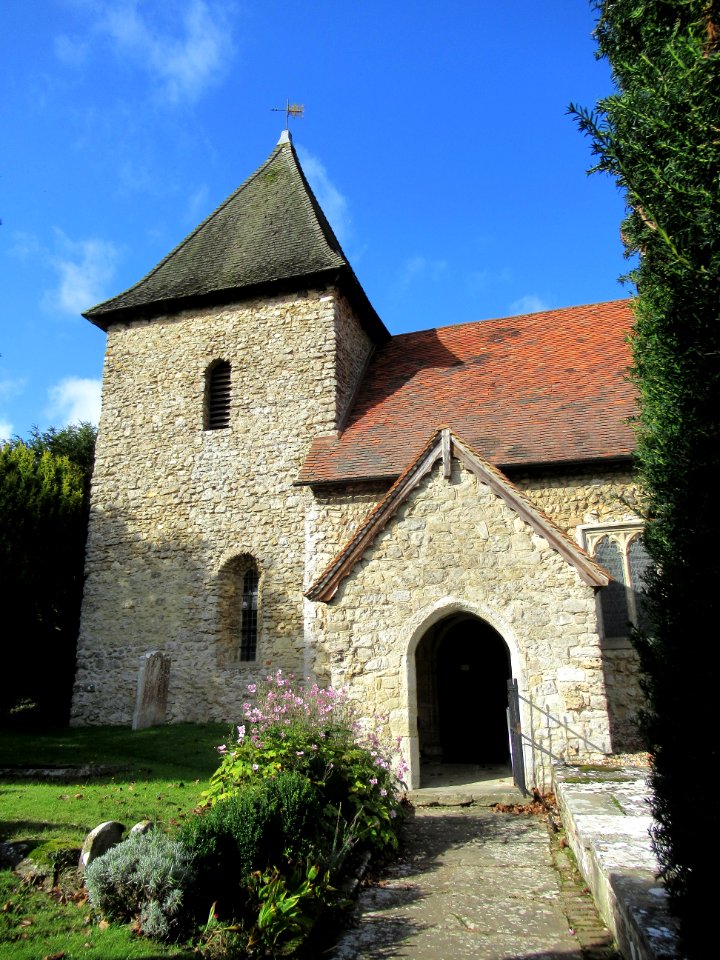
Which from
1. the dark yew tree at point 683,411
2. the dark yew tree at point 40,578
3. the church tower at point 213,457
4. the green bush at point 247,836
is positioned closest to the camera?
the dark yew tree at point 683,411

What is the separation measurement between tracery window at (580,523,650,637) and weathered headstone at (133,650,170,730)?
9.09 metres

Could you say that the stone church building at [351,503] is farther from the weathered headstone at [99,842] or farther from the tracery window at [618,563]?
the weathered headstone at [99,842]

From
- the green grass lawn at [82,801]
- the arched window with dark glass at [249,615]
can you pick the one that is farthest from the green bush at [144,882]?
the arched window with dark glass at [249,615]

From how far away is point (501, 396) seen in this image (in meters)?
14.6

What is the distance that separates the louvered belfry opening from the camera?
54.3 ft

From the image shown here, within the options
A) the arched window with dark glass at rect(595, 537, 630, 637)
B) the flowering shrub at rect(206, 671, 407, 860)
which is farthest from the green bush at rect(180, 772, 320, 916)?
the arched window with dark glass at rect(595, 537, 630, 637)

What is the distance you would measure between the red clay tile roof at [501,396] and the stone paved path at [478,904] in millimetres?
6734

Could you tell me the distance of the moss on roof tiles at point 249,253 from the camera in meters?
16.7

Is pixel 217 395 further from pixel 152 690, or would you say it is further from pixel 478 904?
pixel 478 904

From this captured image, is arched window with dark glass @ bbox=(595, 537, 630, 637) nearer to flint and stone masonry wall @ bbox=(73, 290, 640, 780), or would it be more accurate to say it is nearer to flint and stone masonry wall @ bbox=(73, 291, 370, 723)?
flint and stone masonry wall @ bbox=(73, 290, 640, 780)

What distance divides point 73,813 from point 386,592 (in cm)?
470

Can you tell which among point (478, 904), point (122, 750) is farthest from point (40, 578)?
point (478, 904)

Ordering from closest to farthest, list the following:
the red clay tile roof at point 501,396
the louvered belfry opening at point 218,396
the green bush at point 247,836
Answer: the green bush at point 247,836 → the red clay tile roof at point 501,396 → the louvered belfry opening at point 218,396

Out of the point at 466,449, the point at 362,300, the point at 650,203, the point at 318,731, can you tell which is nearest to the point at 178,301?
the point at 362,300
